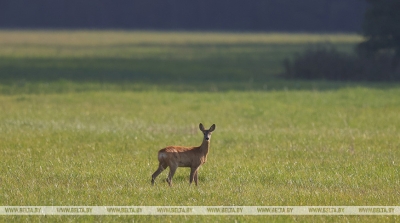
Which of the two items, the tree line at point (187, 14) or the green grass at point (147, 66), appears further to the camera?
the tree line at point (187, 14)

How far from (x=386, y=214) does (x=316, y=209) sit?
989 mm

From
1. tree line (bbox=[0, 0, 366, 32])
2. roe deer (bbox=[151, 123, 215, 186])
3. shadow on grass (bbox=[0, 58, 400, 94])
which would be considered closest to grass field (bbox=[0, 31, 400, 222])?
shadow on grass (bbox=[0, 58, 400, 94])

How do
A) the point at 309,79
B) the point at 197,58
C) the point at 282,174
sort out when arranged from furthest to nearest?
the point at 197,58, the point at 309,79, the point at 282,174

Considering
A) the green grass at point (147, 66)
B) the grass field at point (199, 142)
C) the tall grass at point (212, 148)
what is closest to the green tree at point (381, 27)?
the green grass at point (147, 66)

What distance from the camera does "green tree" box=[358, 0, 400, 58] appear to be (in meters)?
48.0

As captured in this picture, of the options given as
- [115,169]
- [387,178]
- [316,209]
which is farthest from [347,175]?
[115,169]

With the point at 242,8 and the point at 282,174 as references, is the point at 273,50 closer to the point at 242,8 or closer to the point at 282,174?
the point at 282,174

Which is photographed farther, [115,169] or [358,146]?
[358,146]

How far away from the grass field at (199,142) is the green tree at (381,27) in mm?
7745

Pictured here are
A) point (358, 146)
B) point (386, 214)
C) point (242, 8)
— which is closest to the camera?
point (386, 214)

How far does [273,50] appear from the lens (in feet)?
274

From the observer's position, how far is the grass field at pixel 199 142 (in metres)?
13.0

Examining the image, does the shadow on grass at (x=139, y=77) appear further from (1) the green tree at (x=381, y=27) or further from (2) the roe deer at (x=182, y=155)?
(2) the roe deer at (x=182, y=155)

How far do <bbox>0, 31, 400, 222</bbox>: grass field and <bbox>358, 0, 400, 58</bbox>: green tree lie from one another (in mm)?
7745
